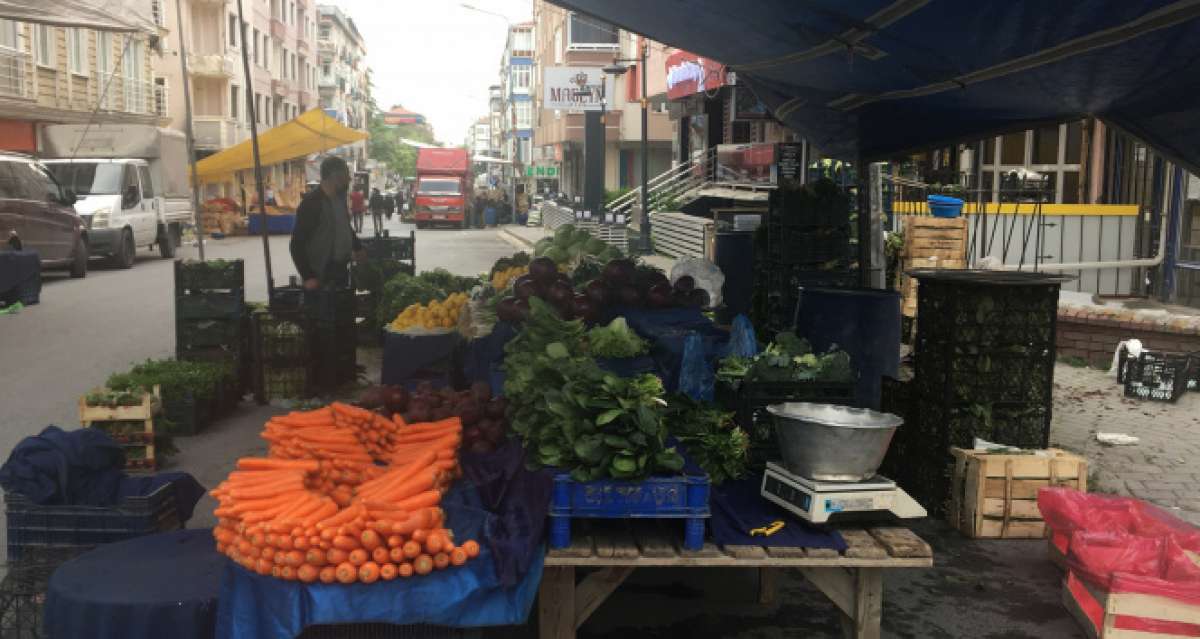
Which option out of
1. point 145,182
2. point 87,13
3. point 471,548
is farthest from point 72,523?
point 145,182

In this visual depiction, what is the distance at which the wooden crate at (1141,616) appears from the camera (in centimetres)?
445

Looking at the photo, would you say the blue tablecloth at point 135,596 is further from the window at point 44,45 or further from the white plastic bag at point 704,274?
the window at point 44,45

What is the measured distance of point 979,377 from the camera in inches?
257

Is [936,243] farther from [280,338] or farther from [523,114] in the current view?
[523,114]

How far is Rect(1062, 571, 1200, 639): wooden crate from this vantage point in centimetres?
445

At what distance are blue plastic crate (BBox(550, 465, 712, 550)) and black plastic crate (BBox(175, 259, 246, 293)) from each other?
654 cm

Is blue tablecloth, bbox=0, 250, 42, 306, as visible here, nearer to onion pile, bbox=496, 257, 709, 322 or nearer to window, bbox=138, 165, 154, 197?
window, bbox=138, 165, 154, 197

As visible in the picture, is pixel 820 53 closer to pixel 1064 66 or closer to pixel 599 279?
pixel 1064 66

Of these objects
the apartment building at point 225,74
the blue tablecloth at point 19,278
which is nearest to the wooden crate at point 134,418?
the blue tablecloth at point 19,278

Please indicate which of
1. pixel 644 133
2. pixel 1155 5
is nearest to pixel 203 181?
pixel 644 133

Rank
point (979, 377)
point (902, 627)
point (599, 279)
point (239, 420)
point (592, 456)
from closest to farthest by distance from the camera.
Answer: point (592, 456), point (902, 627), point (979, 377), point (599, 279), point (239, 420)

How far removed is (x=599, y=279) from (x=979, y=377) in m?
2.89

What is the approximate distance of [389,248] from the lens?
45.3ft

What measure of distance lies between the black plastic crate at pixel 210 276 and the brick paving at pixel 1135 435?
290 inches
